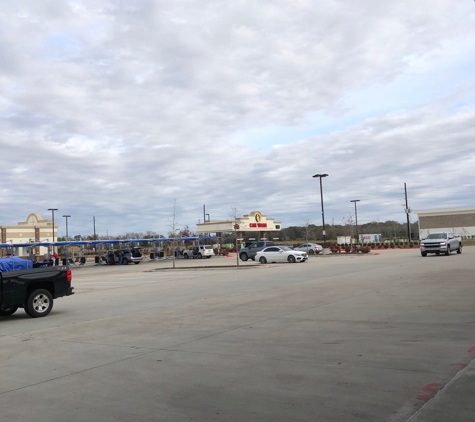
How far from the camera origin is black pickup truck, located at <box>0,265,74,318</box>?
13.1 metres

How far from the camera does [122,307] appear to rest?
1540 centimetres

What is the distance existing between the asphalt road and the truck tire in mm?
292

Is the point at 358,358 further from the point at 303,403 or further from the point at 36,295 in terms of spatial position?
the point at 36,295

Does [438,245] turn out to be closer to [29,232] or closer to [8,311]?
[8,311]

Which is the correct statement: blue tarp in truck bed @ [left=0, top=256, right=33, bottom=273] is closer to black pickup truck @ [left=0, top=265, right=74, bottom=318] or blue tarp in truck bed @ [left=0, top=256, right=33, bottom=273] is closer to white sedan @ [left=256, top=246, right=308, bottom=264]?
black pickup truck @ [left=0, top=265, right=74, bottom=318]

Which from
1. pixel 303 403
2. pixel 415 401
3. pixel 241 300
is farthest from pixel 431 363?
pixel 241 300

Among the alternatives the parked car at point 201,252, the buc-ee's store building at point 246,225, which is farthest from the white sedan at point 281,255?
the buc-ee's store building at point 246,225

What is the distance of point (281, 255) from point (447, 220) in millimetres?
77998

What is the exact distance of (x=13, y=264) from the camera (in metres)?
13.6

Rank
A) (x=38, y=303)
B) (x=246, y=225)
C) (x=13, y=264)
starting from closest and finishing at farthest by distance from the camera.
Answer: (x=13, y=264) → (x=38, y=303) → (x=246, y=225)

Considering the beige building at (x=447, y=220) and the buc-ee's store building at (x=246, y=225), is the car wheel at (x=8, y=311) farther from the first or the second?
the beige building at (x=447, y=220)

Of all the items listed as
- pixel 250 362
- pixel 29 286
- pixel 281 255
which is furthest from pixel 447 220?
pixel 250 362

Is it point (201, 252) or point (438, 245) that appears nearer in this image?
point (438, 245)

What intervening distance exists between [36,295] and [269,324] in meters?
6.68
